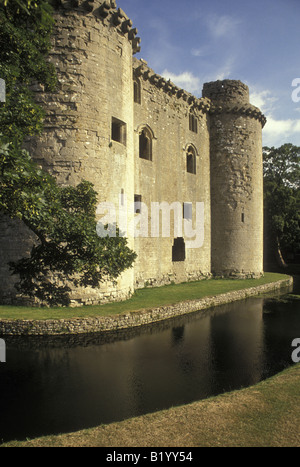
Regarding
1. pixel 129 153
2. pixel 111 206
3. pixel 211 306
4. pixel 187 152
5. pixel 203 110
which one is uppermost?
pixel 203 110

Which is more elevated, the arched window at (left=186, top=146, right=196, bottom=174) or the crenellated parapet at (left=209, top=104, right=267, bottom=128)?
the crenellated parapet at (left=209, top=104, right=267, bottom=128)

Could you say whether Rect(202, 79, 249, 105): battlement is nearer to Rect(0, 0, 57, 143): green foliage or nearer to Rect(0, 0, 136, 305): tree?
Rect(0, 0, 57, 143): green foliage

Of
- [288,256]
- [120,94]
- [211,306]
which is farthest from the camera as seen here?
[288,256]

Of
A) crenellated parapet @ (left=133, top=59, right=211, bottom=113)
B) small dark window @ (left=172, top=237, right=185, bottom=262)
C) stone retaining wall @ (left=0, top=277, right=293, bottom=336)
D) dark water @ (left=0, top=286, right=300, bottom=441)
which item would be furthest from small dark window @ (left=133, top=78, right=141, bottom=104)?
dark water @ (left=0, top=286, right=300, bottom=441)

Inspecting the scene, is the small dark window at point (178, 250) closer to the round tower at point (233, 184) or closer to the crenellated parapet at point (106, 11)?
the round tower at point (233, 184)

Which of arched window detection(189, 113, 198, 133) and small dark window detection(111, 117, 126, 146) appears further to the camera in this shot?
arched window detection(189, 113, 198, 133)

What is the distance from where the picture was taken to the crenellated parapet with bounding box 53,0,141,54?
13.6 metres

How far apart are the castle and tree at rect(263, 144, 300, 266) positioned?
348 inches

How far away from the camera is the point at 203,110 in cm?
2394

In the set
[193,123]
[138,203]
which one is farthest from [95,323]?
[193,123]

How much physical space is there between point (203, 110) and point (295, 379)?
66.4 feet

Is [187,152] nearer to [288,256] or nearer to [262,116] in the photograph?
[262,116]

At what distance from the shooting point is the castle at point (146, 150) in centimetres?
1339
